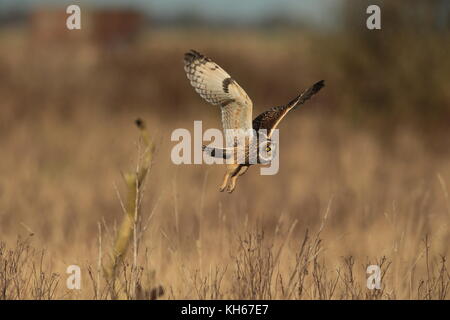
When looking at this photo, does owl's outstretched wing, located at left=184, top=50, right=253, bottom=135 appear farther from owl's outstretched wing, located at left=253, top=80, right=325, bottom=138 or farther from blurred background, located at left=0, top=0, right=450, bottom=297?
blurred background, located at left=0, top=0, right=450, bottom=297

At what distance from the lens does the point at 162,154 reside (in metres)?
Answer: 11.7

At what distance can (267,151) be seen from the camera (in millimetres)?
1903

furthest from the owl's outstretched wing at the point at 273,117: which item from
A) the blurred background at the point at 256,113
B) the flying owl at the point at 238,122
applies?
the blurred background at the point at 256,113

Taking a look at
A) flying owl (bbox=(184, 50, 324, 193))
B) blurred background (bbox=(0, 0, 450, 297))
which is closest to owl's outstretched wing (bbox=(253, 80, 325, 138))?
flying owl (bbox=(184, 50, 324, 193))

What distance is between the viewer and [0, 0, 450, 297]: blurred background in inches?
330

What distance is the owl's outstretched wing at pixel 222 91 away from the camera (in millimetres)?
1944

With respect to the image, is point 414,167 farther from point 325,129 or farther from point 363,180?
point 325,129

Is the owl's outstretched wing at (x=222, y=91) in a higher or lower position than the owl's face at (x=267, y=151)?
higher

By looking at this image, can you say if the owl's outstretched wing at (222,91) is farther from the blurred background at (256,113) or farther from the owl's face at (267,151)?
the blurred background at (256,113)

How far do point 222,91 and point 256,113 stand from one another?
10819mm

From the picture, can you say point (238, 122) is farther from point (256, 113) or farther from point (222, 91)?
point (256, 113)

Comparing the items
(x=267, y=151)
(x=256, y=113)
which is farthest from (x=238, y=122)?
(x=256, y=113)
